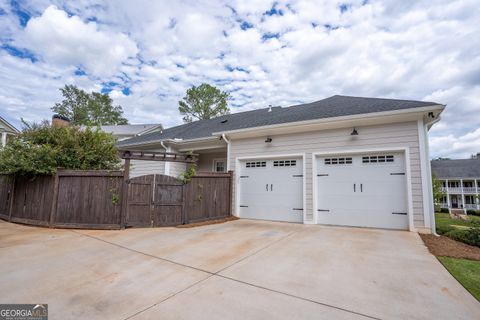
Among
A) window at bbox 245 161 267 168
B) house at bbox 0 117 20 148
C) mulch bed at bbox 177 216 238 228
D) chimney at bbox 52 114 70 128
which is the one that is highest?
house at bbox 0 117 20 148

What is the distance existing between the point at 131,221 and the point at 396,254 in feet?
20.0

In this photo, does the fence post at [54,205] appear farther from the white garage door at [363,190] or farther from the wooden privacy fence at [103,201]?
the white garage door at [363,190]

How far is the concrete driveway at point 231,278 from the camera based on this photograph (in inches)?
84.5

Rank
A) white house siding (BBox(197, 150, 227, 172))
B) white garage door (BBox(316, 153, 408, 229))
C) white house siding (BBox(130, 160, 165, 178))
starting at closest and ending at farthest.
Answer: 1. white garage door (BBox(316, 153, 408, 229))
2. white house siding (BBox(130, 160, 165, 178))
3. white house siding (BBox(197, 150, 227, 172))

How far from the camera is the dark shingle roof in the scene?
28.6 meters

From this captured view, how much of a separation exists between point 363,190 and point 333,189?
775mm

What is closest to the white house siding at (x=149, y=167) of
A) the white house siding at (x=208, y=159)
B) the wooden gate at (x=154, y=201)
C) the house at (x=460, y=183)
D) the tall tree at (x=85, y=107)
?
the white house siding at (x=208, y=159)

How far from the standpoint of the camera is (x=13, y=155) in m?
6.22

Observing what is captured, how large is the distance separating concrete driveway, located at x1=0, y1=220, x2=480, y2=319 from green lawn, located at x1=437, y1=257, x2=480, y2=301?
4.4 inches

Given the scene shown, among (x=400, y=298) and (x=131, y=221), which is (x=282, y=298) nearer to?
(x=400, y=298)

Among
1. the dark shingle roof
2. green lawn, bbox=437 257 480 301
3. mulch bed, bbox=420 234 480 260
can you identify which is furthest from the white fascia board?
the dark shingle roof

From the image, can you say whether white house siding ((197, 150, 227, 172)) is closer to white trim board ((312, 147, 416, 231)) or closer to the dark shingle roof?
white trim board ((312, 147, 416, 231))

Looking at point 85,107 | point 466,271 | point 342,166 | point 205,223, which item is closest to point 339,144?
point 342,166

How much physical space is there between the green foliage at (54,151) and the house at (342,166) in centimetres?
388
